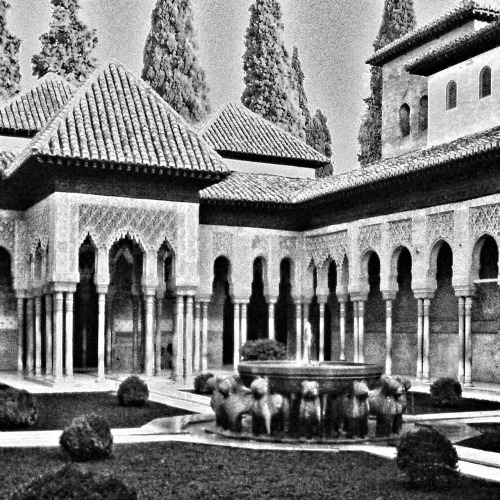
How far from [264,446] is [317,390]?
1035mm

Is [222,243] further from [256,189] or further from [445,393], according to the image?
[445,393]

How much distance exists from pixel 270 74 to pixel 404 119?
1417 cm

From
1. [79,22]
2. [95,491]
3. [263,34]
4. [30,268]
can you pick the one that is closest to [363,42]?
[263,34]

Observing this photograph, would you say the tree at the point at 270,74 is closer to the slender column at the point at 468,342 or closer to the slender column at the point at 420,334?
the slender column at the point at 420,334

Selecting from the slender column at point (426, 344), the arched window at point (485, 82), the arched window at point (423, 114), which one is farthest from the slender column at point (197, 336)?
the arched window at point (423, 114)

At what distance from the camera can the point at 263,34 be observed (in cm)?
4778

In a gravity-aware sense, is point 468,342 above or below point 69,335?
below

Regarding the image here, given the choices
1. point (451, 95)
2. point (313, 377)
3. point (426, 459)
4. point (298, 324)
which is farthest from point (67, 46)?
point (426, 459)

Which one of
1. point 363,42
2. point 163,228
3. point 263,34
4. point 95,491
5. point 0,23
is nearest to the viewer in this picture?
point 95,491

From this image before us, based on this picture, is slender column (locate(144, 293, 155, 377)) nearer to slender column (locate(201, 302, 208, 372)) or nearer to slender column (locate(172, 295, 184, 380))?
slender column (locate(172, 295, 184, 380))

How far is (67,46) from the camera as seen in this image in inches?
1561

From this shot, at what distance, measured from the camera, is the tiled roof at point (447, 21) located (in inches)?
1164

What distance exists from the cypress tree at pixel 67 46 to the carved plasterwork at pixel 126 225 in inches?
669

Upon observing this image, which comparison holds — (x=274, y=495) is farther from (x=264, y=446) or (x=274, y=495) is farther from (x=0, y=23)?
(x=0, y=23)
